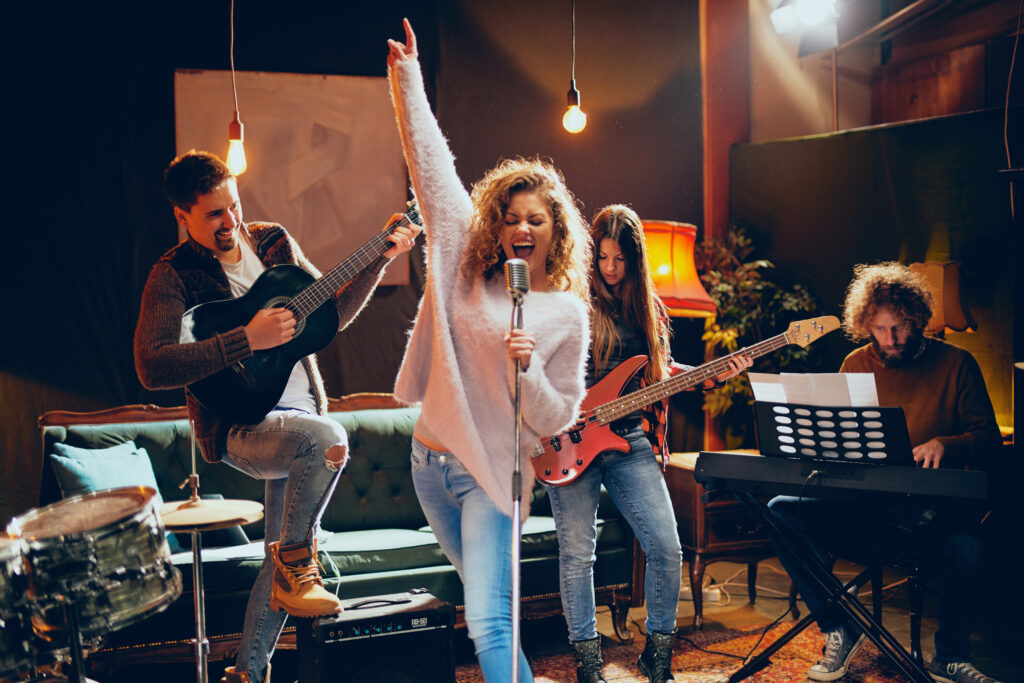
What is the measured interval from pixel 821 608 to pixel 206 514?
219 cm

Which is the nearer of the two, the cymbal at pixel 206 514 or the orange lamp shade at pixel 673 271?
the cymbal at pixel 206 514

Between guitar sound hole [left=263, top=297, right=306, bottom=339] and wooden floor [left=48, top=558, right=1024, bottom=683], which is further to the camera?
wooden floor [left=48, top=558, right=1024, bottom=683]

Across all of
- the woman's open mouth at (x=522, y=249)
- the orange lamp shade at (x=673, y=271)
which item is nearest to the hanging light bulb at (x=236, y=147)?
the woman's open mouth at (x=522, y=249)

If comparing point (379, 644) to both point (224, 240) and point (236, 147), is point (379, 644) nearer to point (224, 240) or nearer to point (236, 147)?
point (224, 240)

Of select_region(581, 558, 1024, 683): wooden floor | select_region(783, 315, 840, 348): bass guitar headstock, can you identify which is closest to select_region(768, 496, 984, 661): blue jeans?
select_region(581, 558, 1024, 683): wooden floor

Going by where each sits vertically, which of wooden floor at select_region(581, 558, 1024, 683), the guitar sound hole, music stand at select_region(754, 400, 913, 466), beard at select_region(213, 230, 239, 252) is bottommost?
wooden floor at select_region(581, 558, 1024, 683)

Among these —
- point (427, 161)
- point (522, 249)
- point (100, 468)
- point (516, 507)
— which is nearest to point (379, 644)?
point (516, 507)

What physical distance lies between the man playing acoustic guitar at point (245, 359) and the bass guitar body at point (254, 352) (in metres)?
0.02

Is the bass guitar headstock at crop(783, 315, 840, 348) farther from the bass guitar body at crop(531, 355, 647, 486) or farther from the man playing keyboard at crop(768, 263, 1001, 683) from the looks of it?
the bass guitar body at crop(531, 355, 647, 486)

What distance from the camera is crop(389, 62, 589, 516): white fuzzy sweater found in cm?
220

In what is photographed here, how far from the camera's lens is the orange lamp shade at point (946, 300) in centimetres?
439

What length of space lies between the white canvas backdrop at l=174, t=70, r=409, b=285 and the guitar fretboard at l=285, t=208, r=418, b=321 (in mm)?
1913

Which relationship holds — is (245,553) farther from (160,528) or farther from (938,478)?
(938,478)

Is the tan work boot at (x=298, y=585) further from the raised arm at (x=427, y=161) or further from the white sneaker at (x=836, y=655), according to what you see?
the white sneaker at (x=836, y=655)
